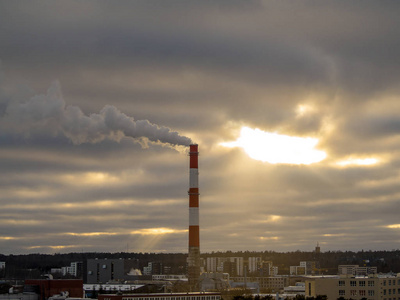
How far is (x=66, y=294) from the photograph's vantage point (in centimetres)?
10719

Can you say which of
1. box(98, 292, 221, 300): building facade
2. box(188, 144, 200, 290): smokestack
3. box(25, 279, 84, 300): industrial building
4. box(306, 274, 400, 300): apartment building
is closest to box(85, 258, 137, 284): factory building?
box(188, 144, 200, 290): smokestack

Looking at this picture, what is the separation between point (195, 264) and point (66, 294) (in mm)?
23299

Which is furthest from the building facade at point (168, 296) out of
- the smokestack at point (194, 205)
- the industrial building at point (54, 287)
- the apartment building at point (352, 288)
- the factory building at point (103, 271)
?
the factory building at point (103, 271)

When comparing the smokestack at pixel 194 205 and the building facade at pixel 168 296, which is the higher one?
the smokestack at pixel 194 205

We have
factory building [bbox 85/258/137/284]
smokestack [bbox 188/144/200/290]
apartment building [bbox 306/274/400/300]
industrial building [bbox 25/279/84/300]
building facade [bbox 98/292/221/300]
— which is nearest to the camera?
building facade [bbox 98/292/221/300]

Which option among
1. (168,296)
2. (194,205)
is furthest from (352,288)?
(194,205)

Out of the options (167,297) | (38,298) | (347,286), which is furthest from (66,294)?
(347,286)

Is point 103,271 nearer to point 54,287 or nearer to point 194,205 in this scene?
point 194,205

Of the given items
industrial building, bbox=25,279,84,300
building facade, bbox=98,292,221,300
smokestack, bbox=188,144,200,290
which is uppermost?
smokestack, bbox=188,144,200,290

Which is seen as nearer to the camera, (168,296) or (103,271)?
(168,296)

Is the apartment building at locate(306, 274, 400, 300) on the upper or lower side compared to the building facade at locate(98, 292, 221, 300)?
upper

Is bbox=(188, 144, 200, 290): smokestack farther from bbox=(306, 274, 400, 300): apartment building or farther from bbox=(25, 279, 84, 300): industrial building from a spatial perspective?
bbox=(306, 274, 400, 300): apartment building

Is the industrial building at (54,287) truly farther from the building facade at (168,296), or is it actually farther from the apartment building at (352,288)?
the apartment building at (352,288)

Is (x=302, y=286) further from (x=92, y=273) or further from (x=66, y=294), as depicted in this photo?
(x=66, y=294)
